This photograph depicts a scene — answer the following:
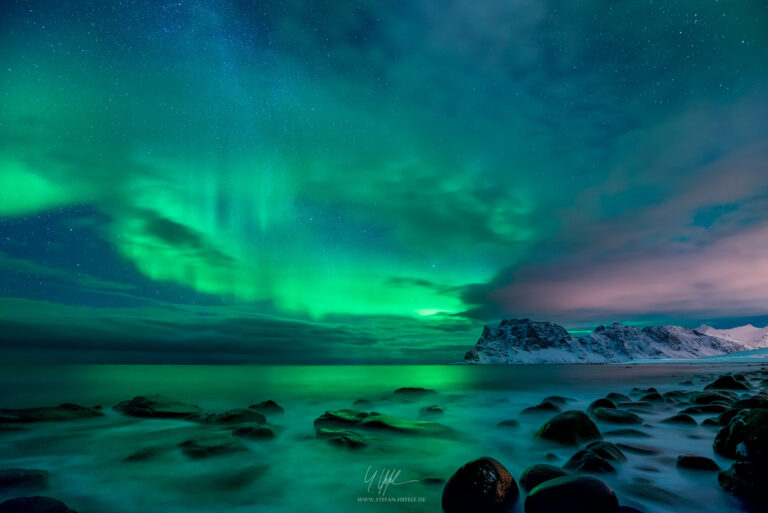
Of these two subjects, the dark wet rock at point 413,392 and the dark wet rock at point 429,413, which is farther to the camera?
the dark wet rock at point 413,392

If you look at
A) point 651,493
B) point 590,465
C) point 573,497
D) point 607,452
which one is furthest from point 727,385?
point 573,497

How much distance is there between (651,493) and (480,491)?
363cm

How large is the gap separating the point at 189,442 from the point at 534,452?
32.9ft

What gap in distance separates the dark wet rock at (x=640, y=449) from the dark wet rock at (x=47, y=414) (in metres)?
20.9

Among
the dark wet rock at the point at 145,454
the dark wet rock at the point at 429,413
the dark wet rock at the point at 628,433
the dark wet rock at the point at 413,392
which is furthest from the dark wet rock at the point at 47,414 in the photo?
the dark wet rock at the point at 628,433

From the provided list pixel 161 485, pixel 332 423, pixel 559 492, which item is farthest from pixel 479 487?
pixel 332 423

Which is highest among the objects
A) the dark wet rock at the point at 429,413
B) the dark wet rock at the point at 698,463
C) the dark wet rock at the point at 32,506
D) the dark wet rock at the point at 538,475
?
the dark wet rock at the point at 32,506

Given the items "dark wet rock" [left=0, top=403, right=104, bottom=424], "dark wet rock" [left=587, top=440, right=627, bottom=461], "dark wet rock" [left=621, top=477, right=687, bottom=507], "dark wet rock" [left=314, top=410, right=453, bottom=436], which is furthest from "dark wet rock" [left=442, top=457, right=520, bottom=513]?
"dark wet rock" [left=0, top=403, right=104, bottom=424]

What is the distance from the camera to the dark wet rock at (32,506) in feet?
16.1

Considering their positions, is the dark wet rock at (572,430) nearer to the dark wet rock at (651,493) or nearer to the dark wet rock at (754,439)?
the dark wet rock at (651,493)

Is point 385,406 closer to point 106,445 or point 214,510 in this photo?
point 106,445

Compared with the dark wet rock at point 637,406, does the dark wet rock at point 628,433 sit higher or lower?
higher

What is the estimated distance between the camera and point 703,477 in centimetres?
710

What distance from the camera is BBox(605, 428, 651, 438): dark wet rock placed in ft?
36.2
